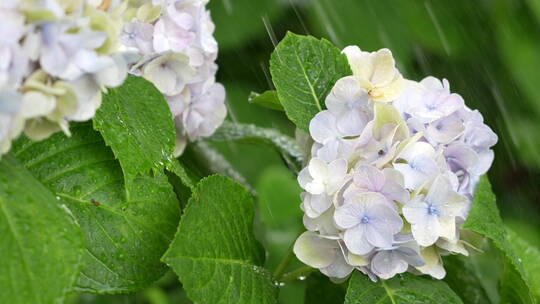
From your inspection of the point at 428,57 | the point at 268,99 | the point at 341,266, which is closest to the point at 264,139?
the point at 268,99

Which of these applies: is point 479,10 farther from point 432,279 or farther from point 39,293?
point 39,293

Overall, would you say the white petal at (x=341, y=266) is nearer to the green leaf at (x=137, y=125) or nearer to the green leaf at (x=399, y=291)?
the green leaf at (x=399, y=291)

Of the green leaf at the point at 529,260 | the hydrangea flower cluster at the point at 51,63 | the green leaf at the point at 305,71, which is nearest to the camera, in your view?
the hydrangea flower cluster at the point at 51,63

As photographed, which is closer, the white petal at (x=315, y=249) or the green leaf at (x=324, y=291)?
the white petal at (x=315, y=249)

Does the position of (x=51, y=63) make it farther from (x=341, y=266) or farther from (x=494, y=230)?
(x=494, y=230)

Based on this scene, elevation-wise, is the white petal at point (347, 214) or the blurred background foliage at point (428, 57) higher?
the white petal at point (347, 214)

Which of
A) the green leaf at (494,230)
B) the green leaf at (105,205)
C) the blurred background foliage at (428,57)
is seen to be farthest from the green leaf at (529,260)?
the blurred background foliage at (428,57)

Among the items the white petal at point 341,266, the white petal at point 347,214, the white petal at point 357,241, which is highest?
the white petal at point 347,214

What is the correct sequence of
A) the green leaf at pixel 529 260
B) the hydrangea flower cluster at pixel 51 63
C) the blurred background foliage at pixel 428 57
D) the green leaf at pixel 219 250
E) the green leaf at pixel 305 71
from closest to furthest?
the hydrangea flower cluster at pixel 51 63
the green leaf at pixel 219 250
the green leaf at pixel 305 71
the green leaf at pixel 529 260
the blurred background foliage at pixel 428 57
